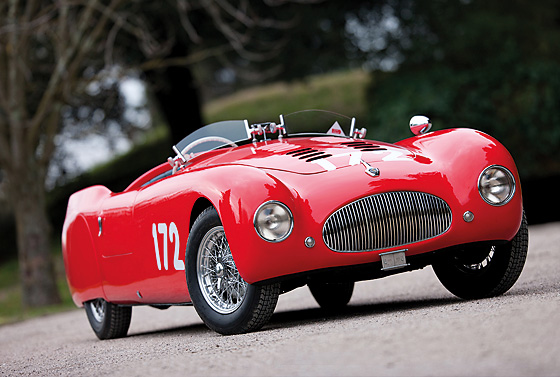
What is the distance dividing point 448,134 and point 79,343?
3.59 metres

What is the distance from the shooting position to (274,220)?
512 centimetres

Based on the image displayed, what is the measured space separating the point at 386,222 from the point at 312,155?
2.52 ft

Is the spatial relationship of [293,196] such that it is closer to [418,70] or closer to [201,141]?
[201,141]

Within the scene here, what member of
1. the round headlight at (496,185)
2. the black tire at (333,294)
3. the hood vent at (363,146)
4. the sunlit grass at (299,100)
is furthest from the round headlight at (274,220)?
the sunlit grass at (299,100)

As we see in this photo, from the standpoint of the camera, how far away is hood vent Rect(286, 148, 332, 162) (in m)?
5.62

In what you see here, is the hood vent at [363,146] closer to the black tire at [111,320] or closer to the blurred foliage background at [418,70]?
the black tire at [111,320]

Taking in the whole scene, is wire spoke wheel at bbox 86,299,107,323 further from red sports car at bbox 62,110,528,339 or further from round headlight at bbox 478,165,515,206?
round headlight at bbox 478,165,515,206

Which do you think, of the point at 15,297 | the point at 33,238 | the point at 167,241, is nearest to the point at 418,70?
the point at 33,238

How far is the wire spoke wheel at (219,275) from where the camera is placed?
5391 millimetres

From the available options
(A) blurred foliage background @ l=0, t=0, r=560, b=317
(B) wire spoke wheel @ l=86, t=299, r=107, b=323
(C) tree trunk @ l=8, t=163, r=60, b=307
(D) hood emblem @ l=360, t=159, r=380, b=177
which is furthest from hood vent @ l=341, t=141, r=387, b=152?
(A) blurred foliage background @ l=0, t=0, r=560, b=317

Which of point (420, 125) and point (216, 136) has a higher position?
point (216, 136)

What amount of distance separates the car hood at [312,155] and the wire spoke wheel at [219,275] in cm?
55

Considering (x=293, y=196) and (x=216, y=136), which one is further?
(x=216, y=136)

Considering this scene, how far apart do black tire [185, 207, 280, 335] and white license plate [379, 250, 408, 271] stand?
2.16 feet
